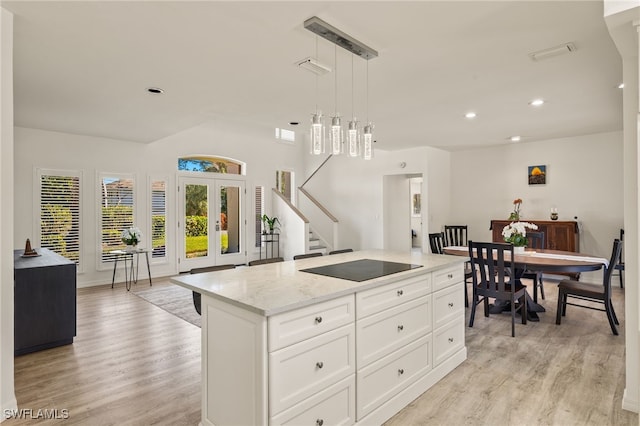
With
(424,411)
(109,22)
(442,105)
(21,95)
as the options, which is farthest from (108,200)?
(424,411)

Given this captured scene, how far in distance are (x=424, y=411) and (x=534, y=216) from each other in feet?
19.0

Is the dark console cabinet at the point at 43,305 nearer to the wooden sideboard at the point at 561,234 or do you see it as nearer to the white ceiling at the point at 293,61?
the white ceiling at the point at 293,61

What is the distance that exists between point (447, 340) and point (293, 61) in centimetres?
262

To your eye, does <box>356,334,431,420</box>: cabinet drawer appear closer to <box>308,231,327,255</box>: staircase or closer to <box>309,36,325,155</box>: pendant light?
<box>309,36,325,155</box>: pendant light

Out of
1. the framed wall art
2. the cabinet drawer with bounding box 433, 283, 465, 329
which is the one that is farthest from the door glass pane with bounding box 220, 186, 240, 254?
the framed wall art

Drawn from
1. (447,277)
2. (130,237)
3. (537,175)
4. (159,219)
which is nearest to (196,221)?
(159,219)

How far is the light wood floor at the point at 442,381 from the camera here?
2.31 meters

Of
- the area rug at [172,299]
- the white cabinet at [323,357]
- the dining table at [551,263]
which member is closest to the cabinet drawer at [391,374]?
the white cabinet at [323,357]

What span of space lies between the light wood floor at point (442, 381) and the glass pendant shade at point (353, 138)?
1.83m

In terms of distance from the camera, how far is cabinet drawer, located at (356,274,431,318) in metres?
2.17

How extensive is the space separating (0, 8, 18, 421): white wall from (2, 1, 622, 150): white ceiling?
0.83ft

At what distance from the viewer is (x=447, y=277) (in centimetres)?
296

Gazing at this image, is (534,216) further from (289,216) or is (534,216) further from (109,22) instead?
(109,22)

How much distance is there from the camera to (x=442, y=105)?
14.1 ft
